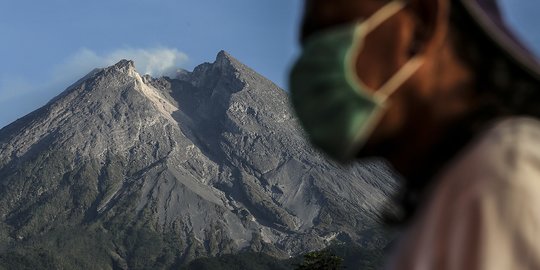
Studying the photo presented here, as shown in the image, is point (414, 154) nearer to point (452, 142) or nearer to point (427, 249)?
point (452, 142)

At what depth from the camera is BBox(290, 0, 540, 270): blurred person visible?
1.51 meters

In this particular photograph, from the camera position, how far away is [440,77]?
60.7 inches

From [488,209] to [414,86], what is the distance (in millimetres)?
344

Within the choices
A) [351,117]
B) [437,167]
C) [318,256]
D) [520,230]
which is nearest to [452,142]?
[437,167]

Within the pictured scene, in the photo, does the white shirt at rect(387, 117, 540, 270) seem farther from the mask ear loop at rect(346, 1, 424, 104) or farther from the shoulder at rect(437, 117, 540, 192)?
the mask ear loop at rect(346, 1, 424, 104)

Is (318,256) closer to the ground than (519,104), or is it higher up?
closer to the ground

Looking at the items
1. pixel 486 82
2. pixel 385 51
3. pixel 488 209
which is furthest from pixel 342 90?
pixel 488 209

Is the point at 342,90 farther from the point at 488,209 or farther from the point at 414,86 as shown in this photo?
the point at 488,209

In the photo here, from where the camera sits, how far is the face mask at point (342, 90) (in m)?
1.54

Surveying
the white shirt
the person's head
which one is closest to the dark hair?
the person's head

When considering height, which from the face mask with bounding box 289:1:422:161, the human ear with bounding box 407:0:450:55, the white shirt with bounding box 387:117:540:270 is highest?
the human ear with bounding box 407:0:450:55

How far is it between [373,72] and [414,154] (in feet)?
0.59

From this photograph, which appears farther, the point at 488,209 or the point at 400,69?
the point at 400,69

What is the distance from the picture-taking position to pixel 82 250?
185m
